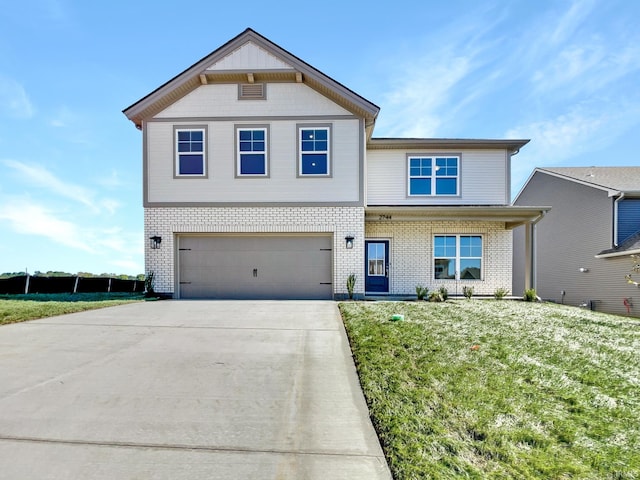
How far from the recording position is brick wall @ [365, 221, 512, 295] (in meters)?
12.5

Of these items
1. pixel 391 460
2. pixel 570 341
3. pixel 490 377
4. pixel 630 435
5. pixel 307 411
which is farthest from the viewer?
pixel 570 341

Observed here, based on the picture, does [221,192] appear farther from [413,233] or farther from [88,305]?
[413,233]

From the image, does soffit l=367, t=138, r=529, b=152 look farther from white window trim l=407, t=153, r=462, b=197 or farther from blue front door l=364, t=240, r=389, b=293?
blue front door l=364, t=240, r=389, b=293

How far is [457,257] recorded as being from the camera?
498 inches

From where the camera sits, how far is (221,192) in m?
11.1

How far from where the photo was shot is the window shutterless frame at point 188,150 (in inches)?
440

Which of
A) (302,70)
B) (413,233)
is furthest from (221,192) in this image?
(413,233)

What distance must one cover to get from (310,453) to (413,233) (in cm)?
1090

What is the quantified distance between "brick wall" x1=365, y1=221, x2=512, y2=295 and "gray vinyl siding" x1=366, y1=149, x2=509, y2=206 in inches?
34.8

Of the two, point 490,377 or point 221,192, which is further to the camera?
point 221,192

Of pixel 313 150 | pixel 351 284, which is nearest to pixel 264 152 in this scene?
pixel 313 150

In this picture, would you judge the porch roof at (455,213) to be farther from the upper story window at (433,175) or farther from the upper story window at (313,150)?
the upper story window at (313,150)

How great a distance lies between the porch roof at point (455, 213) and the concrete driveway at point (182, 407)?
6.44m

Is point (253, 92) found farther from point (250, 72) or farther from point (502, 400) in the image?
point (502, 400)
